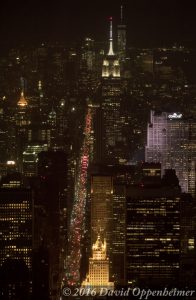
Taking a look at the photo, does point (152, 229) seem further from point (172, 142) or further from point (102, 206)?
point (172, 142)

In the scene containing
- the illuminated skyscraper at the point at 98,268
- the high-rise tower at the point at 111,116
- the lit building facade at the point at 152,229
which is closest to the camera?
the illuminated skyscraper at the point at 98,268

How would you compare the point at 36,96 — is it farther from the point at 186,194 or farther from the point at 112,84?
the point at 186,194

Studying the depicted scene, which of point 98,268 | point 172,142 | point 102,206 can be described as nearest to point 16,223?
point 98,268

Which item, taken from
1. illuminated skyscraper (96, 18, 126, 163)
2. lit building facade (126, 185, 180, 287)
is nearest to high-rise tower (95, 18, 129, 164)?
illuminated skyscraper (96, 18, 126, 163)

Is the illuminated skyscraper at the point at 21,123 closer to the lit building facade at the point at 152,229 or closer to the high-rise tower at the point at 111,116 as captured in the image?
the high-rise tower at the point at 111,116

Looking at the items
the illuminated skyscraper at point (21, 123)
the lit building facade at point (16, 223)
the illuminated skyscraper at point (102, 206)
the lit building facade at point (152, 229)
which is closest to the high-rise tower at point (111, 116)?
the illuminated skyscraper at point (102, 206)

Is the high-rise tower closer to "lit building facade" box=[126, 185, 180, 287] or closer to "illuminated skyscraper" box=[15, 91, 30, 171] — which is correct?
"illuminated skyscraper" box=[15, 91, 30, 171]
